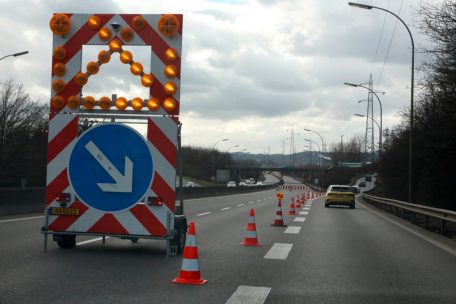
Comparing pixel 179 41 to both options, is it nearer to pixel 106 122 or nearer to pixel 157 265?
pixel 106 122

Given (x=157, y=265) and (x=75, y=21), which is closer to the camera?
(x=157, y=265)

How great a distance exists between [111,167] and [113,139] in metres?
0.45

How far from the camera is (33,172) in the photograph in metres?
68.7

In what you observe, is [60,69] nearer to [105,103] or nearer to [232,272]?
[105,103]

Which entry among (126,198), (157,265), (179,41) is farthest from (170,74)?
(157,265)

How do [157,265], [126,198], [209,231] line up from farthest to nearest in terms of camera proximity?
[209,231], [126,198], [157,265]

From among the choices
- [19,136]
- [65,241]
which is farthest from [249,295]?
[19,136]

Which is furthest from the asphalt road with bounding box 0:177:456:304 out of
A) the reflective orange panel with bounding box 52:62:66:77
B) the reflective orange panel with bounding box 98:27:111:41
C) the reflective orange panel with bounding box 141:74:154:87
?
the reflective orange panel with bounding box 98:27:111:41

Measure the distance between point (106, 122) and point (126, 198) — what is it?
1293mm

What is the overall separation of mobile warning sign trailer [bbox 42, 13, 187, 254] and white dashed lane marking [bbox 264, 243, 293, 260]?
1.94 m

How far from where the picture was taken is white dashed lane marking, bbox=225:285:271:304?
6449 millimetres

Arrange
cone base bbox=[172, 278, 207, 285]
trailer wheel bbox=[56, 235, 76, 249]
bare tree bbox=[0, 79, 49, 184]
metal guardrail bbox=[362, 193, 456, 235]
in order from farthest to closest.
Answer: bare tree bbox=[0, 79, 49, 184], metal guardrail bbox=[362, 193, 456, 235], trailer wheel bbox=[56, 235, 76, 249], cone base bbox=[172, 278, 207, 285]

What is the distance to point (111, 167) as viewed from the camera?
9.52 meters

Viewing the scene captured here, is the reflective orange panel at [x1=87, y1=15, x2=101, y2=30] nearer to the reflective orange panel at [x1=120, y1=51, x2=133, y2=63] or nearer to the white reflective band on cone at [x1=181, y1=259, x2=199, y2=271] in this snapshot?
the reflective orange panel at [x1=120, y1=51, x2=133, y2=63]
